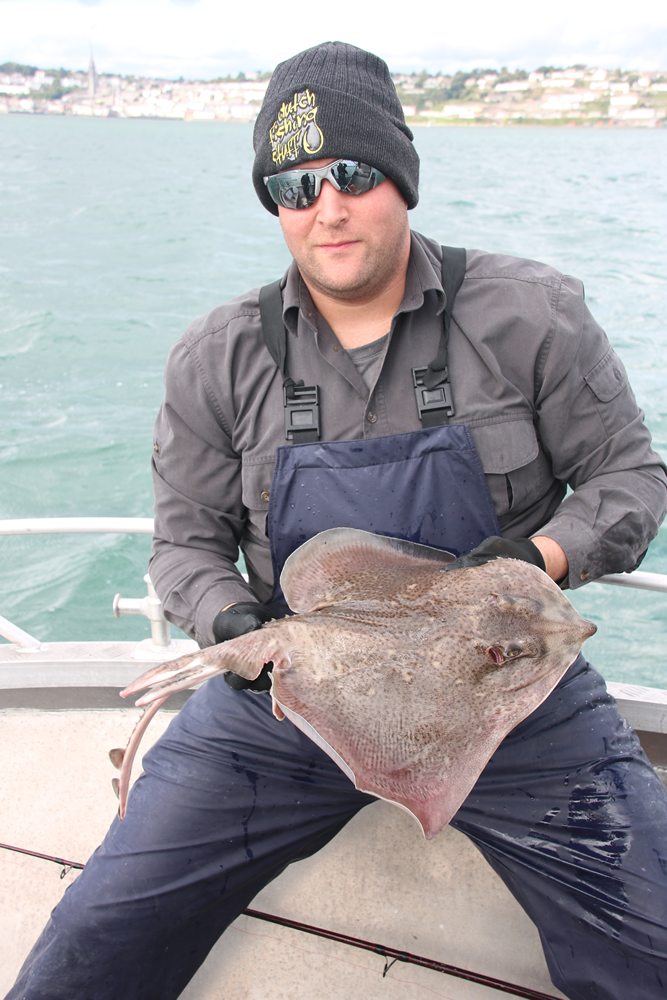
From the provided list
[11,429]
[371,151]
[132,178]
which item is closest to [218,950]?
[371,151]

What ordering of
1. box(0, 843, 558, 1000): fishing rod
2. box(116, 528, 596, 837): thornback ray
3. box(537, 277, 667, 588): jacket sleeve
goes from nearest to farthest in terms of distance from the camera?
box(116, 528, 596, 837): thornback ray, box(0, 843, 558, 1000): fishing rod, box(537, 277, 667, 588): jacket sleeve

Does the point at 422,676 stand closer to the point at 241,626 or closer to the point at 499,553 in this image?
the point at 499,553

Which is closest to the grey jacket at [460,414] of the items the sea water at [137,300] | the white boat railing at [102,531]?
the white boat railing at [102,531]

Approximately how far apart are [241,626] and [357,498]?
52 centimetres

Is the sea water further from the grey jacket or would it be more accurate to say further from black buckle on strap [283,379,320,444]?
black buckle on strap [283,379,320,444]

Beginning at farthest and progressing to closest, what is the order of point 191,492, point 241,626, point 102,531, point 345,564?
1. point 102,531
2. point 191,492
3. point 241,626
4. point 345,564

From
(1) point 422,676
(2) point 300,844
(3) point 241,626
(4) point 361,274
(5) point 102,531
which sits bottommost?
(2) point 300,844

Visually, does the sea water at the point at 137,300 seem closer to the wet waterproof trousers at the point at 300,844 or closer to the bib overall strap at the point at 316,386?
the wet waterproof trousers at the point at 300,844

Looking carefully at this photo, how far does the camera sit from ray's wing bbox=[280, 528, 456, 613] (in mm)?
2340

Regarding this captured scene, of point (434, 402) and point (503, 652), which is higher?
point (434, 402)

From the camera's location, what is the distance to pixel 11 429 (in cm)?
1091

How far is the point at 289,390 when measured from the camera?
2756 millimetres

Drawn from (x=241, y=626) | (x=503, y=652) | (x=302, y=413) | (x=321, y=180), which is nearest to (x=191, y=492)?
(x=302, y=413)

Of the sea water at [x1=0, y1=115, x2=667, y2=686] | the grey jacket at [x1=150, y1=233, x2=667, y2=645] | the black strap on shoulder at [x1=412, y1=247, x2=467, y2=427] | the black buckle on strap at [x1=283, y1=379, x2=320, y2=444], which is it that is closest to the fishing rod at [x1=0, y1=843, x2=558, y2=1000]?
the grey jacket at [x1=150, y1=233, x2=667, y2=645]
